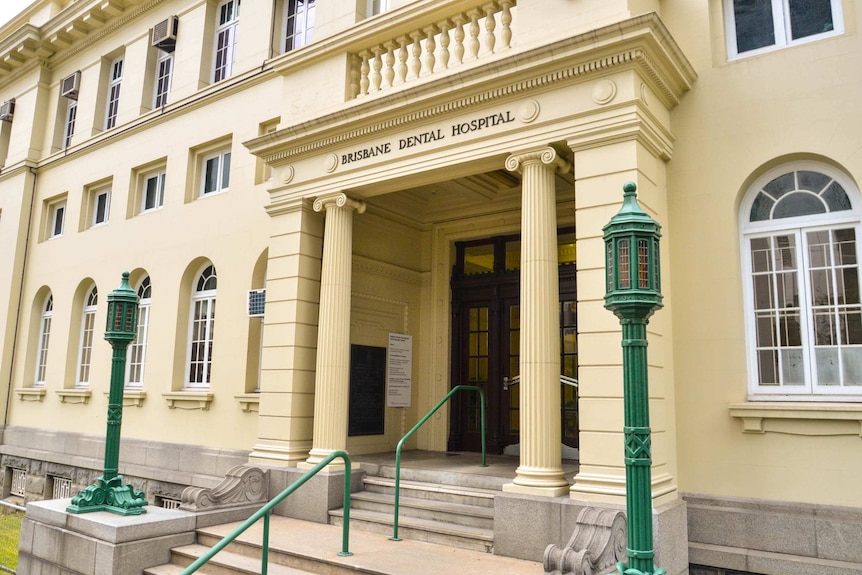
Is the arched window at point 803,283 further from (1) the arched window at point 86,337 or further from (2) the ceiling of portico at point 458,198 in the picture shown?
(1) the arched window at point 86,337

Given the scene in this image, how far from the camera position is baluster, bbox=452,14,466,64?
8336 mm

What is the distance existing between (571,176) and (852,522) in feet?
17.1

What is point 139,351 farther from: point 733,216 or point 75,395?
point 733,216

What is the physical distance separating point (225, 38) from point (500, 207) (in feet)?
25.6

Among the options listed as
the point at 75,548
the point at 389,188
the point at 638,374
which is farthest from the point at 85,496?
the point at 638,374

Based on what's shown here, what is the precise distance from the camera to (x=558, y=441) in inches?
278

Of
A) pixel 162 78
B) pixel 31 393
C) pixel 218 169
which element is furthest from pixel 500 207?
pixel 31 393

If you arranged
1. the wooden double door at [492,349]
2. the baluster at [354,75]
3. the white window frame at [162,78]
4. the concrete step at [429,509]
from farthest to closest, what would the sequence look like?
1. the white window frame at [162,78]
2. the wooden double door at [492,349]
3. the baluster at [354,75]
4. the concrete step at [429,509]

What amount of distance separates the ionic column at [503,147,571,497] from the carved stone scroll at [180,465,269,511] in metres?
3.72

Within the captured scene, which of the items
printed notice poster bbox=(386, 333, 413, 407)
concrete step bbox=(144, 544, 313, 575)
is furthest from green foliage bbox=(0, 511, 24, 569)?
printed notice poster bbox=(386, 333, 413, 407)

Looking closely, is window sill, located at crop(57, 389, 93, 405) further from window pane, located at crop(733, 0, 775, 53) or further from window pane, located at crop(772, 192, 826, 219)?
window pane, located at crop(733, 0, 775, 53)

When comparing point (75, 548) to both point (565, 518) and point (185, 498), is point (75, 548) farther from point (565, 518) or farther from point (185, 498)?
point (565, 518)

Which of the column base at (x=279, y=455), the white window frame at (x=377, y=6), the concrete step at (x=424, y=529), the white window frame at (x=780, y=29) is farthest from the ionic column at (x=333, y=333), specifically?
the white window frame at (x=780, y=29)

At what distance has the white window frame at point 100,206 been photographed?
16531 mm
